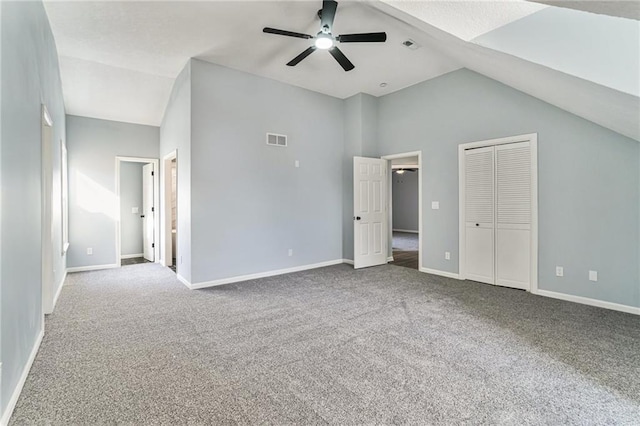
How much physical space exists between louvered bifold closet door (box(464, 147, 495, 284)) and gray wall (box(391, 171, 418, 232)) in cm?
711

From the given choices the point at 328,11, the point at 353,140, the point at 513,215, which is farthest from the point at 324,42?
the point at 513,215

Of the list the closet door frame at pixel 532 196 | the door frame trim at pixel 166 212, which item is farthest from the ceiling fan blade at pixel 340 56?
the door frame trim at pixel 166 212

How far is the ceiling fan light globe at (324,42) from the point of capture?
3139mm

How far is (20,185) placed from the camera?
6.93 feet

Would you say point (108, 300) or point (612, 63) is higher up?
point (612, 63)

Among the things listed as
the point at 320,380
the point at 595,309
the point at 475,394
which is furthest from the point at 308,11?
the point at 595,309

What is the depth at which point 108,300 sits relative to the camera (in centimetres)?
386

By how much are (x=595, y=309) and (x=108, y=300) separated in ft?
19.1

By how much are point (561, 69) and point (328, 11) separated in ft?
6.97

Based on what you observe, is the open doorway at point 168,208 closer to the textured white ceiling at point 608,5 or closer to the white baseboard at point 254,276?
the white baseboard at point 254,276

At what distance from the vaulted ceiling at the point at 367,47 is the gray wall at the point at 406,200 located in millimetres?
7004

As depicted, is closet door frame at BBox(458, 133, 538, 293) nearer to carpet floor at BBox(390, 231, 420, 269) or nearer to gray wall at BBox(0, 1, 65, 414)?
carpet floor at BBox(390, 231, 420, 269)

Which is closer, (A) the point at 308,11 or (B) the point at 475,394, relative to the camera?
(B) the point at 475,394

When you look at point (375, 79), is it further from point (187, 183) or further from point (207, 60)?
point (187, 183)
